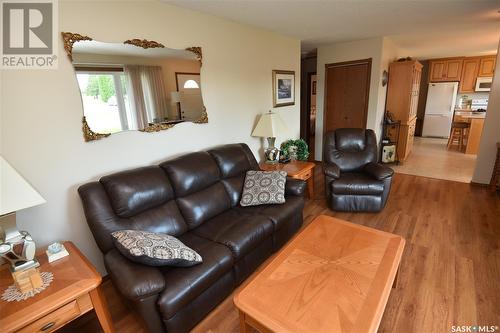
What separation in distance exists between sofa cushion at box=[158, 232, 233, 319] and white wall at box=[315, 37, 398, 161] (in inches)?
154

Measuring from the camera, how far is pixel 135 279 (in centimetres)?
141

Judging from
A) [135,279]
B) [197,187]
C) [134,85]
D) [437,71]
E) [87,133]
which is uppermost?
[437,71]

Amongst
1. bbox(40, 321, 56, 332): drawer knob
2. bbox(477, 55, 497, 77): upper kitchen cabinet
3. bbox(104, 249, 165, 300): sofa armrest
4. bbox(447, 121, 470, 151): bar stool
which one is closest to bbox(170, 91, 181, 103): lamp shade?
bbox(104, 249, 165, 300): sofa armrest

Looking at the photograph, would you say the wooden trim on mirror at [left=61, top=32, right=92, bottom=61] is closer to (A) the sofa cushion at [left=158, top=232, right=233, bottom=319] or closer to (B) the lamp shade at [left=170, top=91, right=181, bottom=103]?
(B) the lamp shade at [left=170, top=91, right=181, bottom=103]

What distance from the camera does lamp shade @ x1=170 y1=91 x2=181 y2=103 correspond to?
247cm

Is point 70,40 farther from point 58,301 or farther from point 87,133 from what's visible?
point 58,301

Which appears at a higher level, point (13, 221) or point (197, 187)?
point (13, 221)

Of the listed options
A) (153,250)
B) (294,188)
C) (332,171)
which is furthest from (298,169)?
(153,250)

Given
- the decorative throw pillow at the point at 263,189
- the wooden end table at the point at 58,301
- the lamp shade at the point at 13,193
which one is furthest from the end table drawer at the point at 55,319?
the decorative throw pillow at the point at 263,189

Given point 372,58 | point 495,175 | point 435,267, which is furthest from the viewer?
point 372,58

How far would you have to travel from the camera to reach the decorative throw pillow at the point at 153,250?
1.45 metres

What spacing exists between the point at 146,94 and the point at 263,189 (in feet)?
4.58

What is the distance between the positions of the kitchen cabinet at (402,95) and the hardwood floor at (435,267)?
1.68 metres

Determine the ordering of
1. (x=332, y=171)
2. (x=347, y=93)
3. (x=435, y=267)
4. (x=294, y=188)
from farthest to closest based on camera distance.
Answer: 1. (x=347, y=93)
2. (x=332, y=171)
3. (x=294, y=188)
4. (x=435, y=267)
